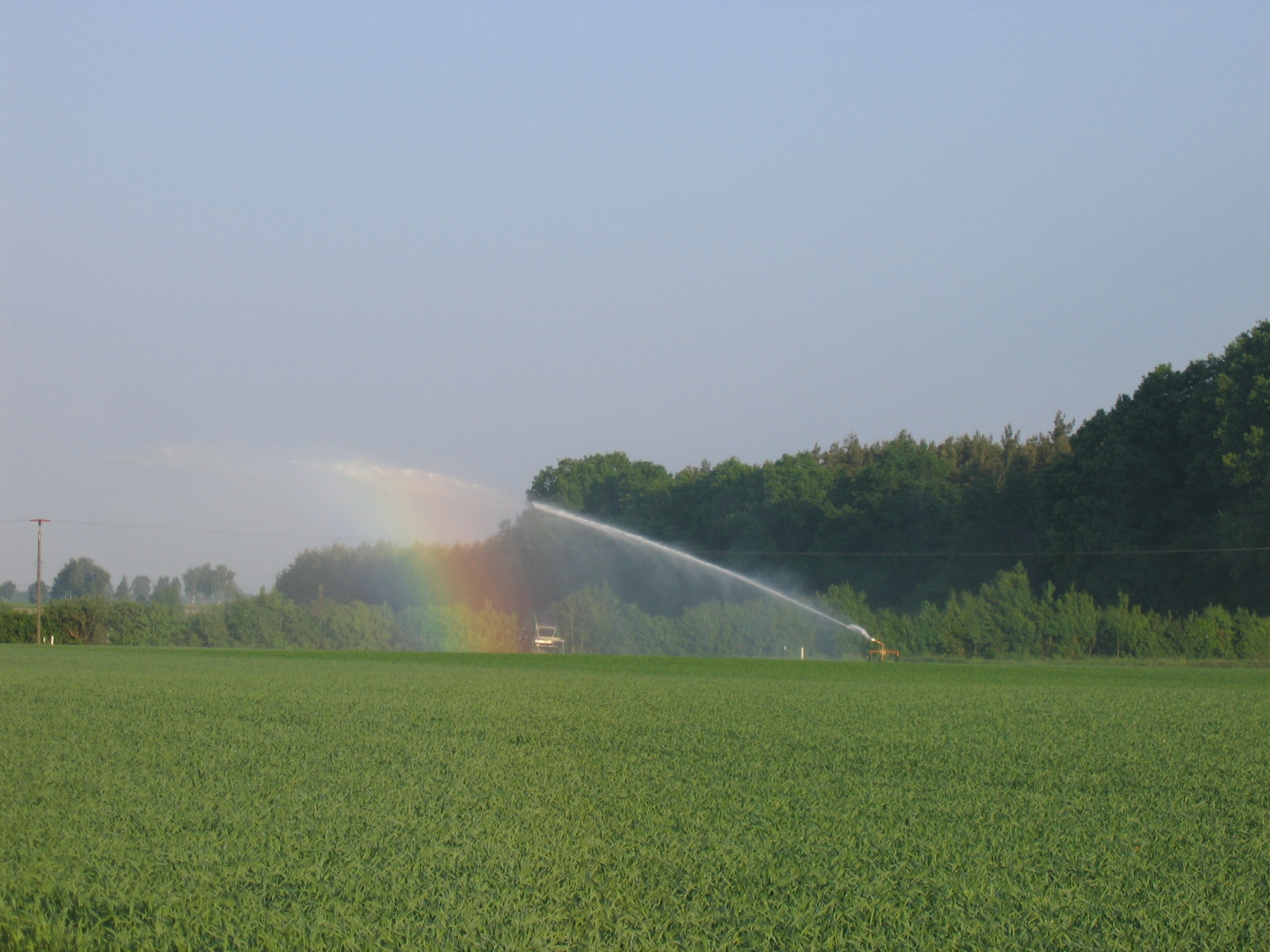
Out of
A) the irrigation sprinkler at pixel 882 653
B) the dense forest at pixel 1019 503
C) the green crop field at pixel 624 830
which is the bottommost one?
the irrigation sprinkler at pixel 882 653

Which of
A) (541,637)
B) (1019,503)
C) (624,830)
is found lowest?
(541,637)

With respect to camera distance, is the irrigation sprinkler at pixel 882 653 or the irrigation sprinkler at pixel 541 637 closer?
the irrigation sprinkler at pixel 882 653

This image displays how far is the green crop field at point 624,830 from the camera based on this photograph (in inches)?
154

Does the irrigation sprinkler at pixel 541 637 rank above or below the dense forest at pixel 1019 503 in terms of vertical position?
below

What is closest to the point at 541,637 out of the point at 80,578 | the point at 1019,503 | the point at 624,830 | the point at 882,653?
the point at 882,653

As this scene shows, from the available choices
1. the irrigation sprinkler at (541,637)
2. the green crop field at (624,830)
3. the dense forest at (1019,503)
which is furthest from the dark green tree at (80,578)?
the green crop field at (624,830)

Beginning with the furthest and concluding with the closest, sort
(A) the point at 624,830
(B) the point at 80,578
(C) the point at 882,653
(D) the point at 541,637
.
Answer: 1. (B) the point at 80,578
2. (D) the point at 541,637
3. (C) the point at 882,653
4. (A) the point at 624,830

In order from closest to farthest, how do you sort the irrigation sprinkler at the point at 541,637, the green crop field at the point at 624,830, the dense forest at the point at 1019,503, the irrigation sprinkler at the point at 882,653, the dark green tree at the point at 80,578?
the green crop field at the point at 624,830, the irrigation sprinkler at the point at 882,653, the dense forest at the point at 1019,503, the irrigation sprinkler at the point at 541,637, the dark green tree at the point at 80,578

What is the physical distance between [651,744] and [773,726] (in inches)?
86.5

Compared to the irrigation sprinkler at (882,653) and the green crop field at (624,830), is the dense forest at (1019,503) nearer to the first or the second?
the irrigation sprinkler at (882,653)

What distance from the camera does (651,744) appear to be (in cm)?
927

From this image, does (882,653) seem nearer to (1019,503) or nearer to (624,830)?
(1019,503)

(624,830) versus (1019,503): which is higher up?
(1019,503)

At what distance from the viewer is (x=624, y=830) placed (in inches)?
216
